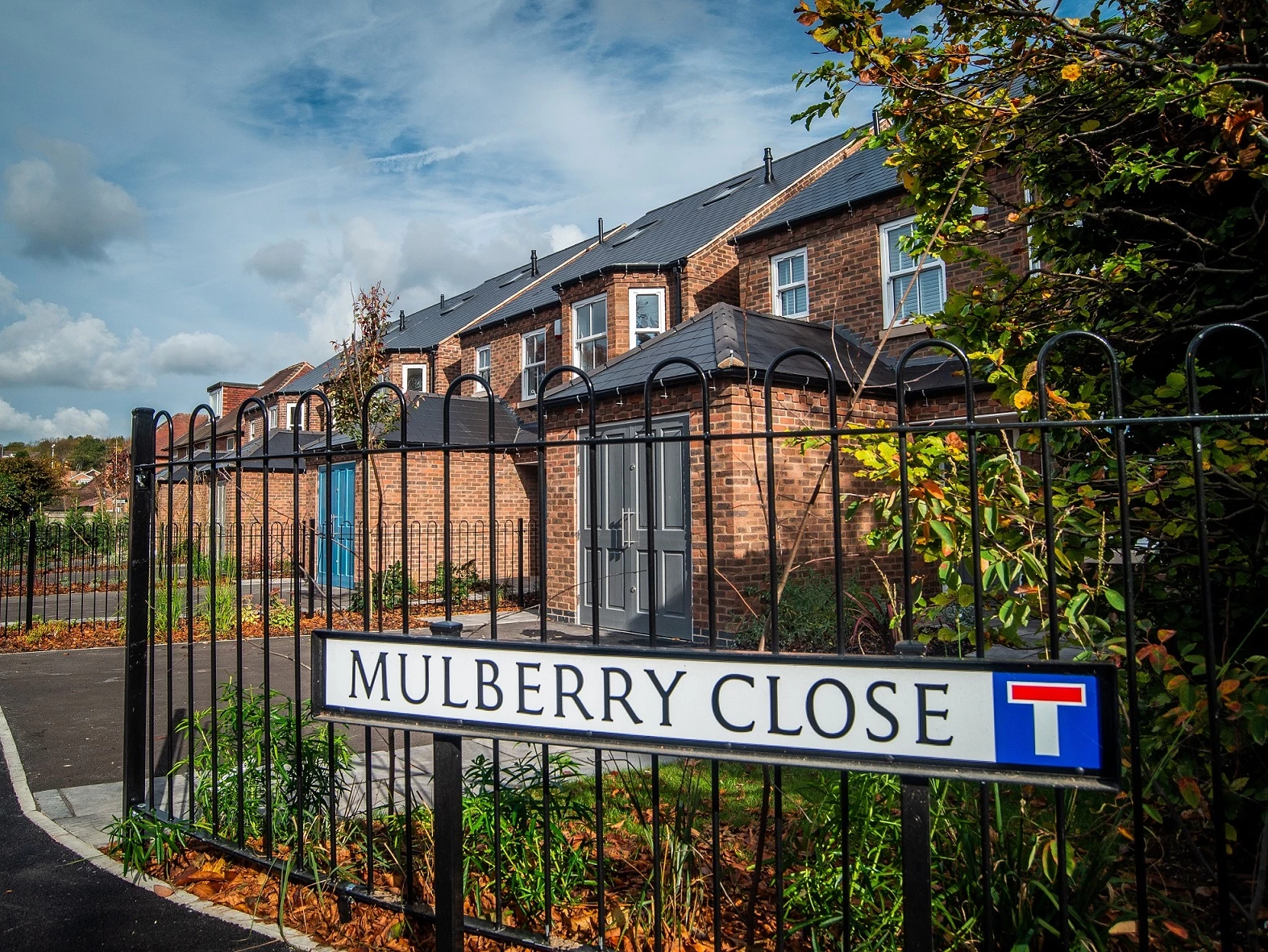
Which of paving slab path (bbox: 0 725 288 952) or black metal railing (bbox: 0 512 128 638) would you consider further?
black metal railing (bbox: 0 512 128 638)

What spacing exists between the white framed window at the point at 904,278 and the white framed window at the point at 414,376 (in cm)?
1490

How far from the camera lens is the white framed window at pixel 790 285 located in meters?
14.2

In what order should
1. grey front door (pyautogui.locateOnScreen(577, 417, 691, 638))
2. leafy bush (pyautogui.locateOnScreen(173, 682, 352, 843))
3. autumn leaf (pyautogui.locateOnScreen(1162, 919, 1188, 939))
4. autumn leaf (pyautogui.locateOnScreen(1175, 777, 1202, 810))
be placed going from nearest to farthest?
autumn leaf (pyautogui.locateOnScreen(1162, 919, 1188, 939)) < autumn leaf (pyautogui.locateOnScreen(1175, 777, 1202, 810)) < leafy bush (pyautogui.locateOnScreen(173, 682, 352, 843)) < grey front door (pyautogui.locateOnScreen(577, 417, 691, 638))

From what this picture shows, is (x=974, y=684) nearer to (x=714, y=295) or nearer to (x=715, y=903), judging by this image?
(x=715, y=903)

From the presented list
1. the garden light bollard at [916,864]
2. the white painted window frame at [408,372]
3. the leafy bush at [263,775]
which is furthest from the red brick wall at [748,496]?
the white painted window frame at [408,372]

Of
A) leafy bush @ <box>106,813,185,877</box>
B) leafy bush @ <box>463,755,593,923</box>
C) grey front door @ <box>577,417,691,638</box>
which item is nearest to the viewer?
leafy bush @ <box>463,755,593,923</box>

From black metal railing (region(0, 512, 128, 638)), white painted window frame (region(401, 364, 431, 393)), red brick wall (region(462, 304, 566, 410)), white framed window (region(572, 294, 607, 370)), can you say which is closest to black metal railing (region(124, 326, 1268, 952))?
black metal railing (region(0, 512, 128, 638))

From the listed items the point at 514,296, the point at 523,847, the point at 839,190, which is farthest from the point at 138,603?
the point at 514,296

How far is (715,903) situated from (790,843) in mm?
963

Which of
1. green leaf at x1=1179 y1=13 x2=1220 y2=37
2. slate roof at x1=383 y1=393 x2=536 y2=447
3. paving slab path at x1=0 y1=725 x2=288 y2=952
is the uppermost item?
slate roof at x1=383 y1=393 x2=536 y2=447

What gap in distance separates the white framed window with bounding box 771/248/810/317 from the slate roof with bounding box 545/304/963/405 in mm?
2024

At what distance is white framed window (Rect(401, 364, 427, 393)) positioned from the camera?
78.1 ft

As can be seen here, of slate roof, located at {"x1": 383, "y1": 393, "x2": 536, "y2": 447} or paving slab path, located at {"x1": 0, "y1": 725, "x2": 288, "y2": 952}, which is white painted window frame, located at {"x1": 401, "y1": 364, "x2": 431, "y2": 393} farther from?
paving slab path, located at {"x1": 0, "y1": 725, "x2": 288, "y2": 952}

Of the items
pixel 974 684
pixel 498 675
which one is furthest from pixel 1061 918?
pixel 498 675
